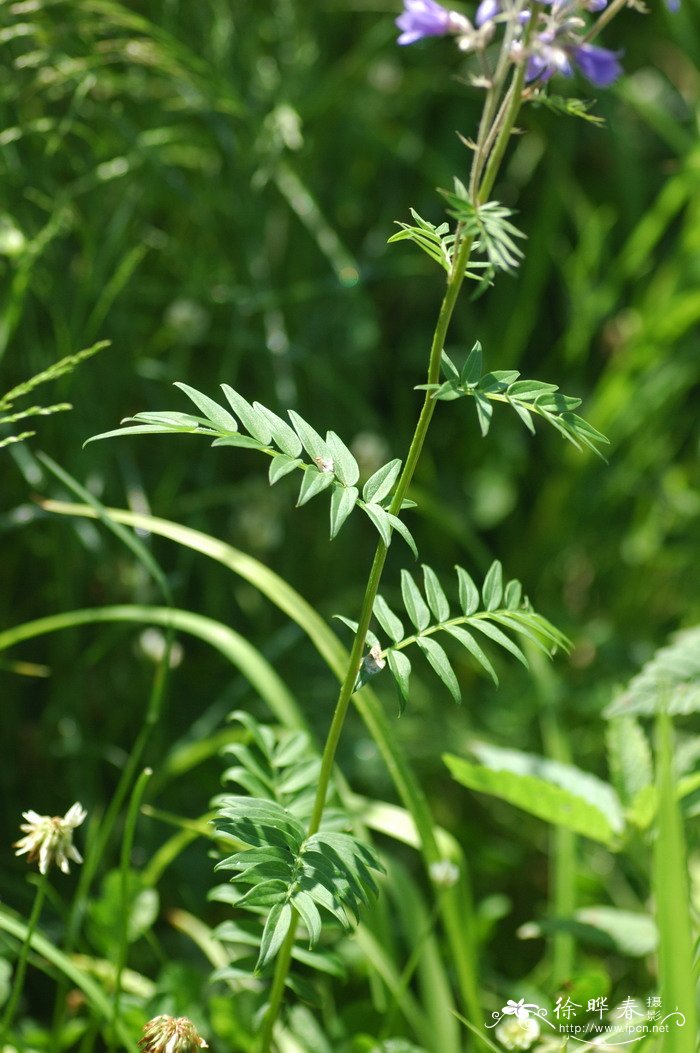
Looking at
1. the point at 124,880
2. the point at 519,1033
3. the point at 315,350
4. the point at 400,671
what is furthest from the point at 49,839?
the point at 315,350

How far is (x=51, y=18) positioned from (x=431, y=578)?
3.81ft

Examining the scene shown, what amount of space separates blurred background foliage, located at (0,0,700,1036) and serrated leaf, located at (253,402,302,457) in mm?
528

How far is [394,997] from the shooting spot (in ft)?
2.98

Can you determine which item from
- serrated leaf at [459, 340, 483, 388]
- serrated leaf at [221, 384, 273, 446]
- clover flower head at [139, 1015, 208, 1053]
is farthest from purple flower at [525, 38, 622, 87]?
clover flower head at [139, 1015, 208, 1053]

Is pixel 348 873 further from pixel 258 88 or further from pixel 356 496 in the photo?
pixel 258 88

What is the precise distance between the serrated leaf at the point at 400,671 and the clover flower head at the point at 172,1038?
290 mm

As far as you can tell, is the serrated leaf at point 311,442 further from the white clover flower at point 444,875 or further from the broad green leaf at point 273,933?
the white clover flower at point 444,875

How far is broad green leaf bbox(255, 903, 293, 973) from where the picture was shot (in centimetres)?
63

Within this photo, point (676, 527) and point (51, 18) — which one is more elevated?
point (51, 18)

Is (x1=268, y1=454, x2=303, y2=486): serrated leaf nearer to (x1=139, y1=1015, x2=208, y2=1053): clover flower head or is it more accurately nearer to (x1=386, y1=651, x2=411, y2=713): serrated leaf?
(x1=386, y1=651, x2=411, y2=713): serrated leaf

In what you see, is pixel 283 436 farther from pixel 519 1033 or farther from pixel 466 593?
pixel 519 1033

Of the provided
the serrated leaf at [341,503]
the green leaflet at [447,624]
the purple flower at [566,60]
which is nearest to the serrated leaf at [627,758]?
the green leaflet at [447,624]

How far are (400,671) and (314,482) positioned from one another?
0.15 metres

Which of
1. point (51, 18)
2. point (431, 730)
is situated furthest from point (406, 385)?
point (51, 18)
